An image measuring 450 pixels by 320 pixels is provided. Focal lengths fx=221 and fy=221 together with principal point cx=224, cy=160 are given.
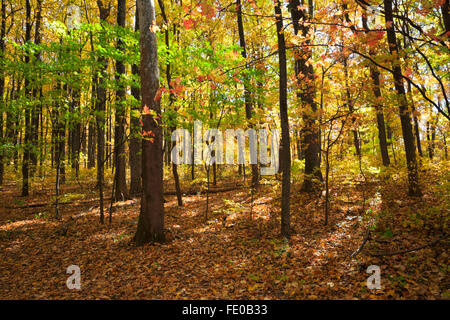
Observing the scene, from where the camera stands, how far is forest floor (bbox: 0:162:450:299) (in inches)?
147

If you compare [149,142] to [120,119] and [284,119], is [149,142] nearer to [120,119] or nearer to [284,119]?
[284,119]

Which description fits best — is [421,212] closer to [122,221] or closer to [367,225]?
[367,225]

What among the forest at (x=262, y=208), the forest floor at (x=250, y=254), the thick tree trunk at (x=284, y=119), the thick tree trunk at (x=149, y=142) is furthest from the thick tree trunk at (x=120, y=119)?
the thick tree trunk at (x=284, y=119)

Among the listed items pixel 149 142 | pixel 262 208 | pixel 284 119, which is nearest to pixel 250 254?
pixel 262 208

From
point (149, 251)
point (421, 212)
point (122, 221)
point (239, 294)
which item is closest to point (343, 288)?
point (239, 294)

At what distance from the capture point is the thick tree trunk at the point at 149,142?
18.8ft

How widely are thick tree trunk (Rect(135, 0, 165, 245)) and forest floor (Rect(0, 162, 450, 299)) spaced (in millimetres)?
677

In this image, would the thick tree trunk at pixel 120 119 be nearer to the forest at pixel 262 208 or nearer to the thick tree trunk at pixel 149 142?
the forest at pixel 262 208

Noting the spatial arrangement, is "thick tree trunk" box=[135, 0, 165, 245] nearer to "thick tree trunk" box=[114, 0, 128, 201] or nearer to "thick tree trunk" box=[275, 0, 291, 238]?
"thick tree trunk" box=[114, 0, 128, 201]

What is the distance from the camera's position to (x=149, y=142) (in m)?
5.69

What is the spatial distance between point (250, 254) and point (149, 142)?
12.2 ft

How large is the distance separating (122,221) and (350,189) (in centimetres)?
891

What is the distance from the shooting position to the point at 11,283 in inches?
189

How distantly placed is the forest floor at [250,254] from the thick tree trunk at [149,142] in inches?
26.7
